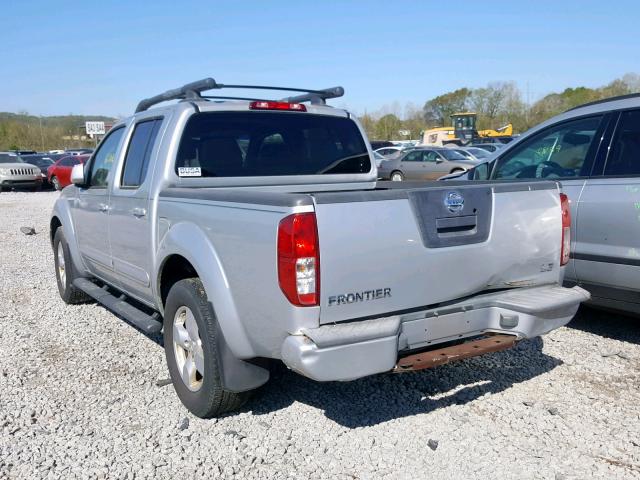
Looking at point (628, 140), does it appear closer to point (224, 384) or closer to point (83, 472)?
point (224, 384)

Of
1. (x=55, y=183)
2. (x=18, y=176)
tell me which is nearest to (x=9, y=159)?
(x=55, y=183)

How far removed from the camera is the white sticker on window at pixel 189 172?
4211mm

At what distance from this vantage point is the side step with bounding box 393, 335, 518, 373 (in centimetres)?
313

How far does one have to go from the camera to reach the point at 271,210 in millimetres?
2975

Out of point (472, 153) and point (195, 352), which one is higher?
point (472, 153)

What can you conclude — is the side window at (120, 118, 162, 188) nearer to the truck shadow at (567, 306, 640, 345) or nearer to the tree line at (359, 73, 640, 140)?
the truck shadow at (567, 306, 640, 345)

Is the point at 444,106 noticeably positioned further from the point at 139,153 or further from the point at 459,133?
the point at 139,153

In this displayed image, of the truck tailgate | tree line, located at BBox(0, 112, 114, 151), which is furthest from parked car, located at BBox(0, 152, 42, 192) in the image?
tree line, located at BBox(0, 112, 114, 151)

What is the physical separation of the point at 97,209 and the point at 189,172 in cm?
149

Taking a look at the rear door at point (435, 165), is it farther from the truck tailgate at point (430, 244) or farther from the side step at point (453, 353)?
the side step at point (453, 353)

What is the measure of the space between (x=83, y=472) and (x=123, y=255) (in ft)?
6.44

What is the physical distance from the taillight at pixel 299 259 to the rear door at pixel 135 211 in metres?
1.66

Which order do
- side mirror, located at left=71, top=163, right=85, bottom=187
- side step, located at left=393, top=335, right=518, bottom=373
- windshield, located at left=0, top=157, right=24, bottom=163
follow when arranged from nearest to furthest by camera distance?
side step, located at left=393, top=335, right=518, bottom=373 < side mirror, located at left=71, top=163, right=85, bottom=187 < windshield, located at left=0, top=157, right=24, bottom=163

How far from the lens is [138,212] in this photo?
14.4 feet
